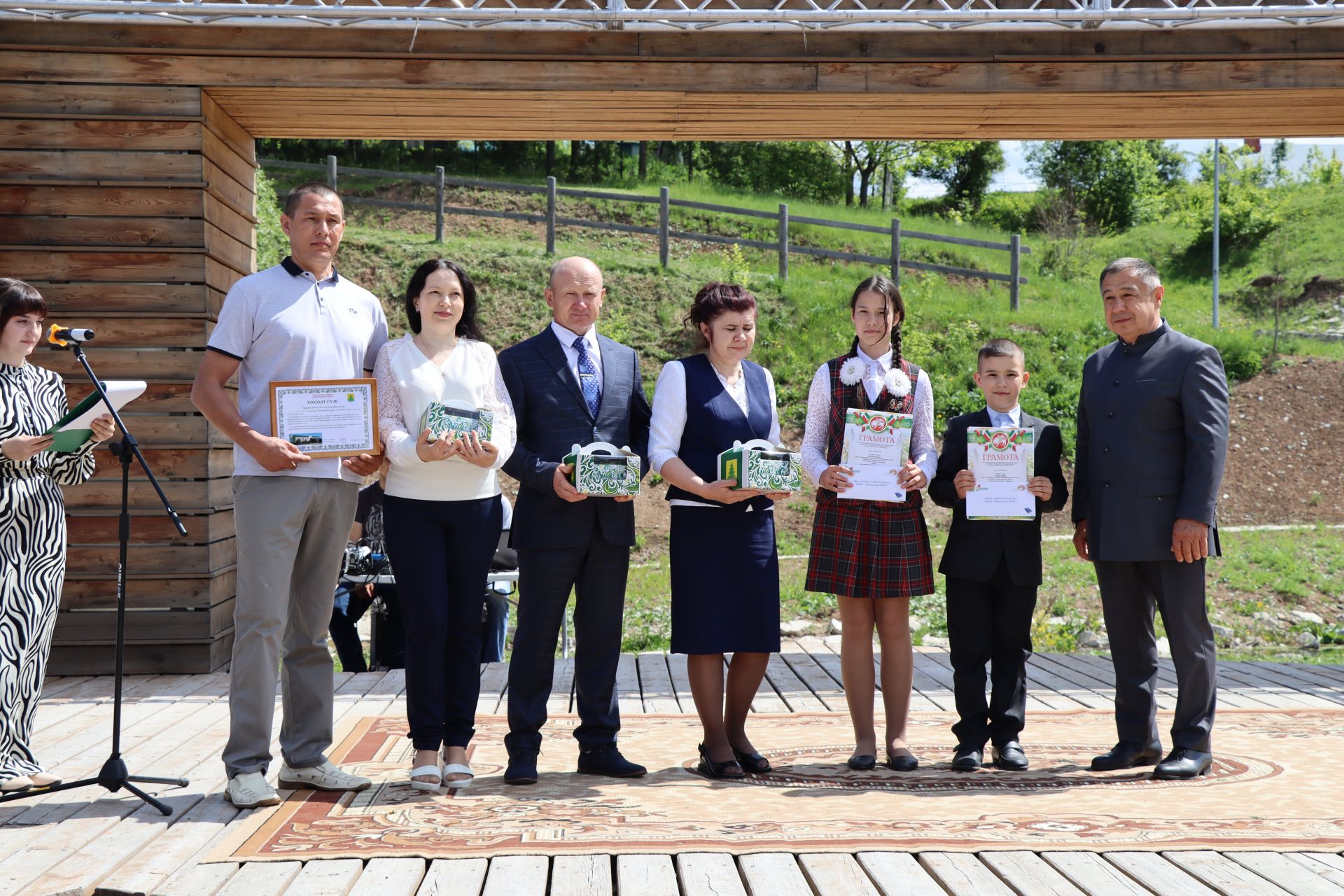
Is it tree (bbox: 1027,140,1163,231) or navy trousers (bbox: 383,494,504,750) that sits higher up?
tree (bbox: 1027,140,1163,231)

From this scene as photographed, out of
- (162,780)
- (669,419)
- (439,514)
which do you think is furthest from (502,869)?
(669,419)

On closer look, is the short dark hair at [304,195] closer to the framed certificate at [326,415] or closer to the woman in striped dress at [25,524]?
the framed certificate at [326,415]

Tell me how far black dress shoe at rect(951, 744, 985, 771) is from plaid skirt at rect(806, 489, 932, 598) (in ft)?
1.97

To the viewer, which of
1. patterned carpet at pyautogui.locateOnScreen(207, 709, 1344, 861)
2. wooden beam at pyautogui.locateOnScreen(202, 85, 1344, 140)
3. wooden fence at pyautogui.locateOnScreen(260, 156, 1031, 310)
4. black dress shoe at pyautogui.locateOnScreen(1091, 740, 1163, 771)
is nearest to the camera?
patterned carpet at pyautogui.locateOnScreen(207, 709, 1344, 861)

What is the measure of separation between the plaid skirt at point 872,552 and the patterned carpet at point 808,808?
67cm

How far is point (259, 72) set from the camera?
646cm

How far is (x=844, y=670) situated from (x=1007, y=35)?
399 cm

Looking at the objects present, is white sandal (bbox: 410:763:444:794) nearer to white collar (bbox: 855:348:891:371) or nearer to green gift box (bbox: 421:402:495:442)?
green gift box (bbox: 421:402:495:442)

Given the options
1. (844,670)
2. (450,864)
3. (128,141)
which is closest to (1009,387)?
(844,670)

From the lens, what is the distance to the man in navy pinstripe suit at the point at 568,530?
418cm

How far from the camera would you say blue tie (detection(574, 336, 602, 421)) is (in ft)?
14.0

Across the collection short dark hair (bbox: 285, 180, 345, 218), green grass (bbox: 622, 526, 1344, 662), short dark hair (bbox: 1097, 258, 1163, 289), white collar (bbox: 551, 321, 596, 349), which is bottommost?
green grass (bbox: 622, 526, 1344, 662)

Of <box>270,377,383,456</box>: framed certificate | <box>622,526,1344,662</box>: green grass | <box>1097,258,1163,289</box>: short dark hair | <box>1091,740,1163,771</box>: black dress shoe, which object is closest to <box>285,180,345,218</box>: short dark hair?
<box>270,377,383,456</box>: framed certificate

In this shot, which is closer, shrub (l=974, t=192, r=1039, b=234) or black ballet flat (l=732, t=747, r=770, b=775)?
black ballet flat (l=732, t=747, r=770, b=775)
